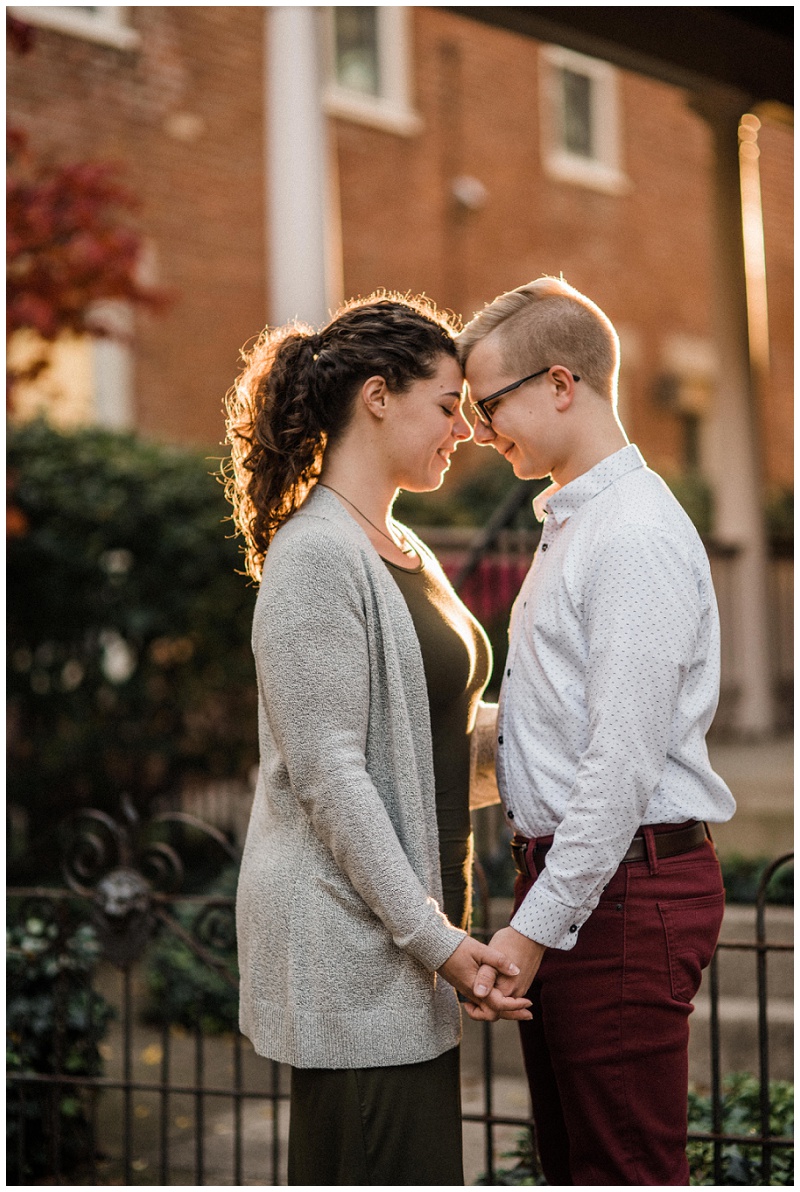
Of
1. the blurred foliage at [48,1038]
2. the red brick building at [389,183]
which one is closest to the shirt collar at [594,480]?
the blurred foliage at [48,1038]

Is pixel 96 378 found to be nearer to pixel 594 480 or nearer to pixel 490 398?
pixel 490 398

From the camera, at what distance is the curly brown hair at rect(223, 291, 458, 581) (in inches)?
95.7

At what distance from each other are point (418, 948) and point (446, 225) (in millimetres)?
10853

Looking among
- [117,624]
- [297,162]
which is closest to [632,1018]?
[297,162]

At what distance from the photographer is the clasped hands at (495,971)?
226 centimetres

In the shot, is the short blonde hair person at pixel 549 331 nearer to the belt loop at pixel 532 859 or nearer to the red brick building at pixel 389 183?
the belt loop at pixel 532 859

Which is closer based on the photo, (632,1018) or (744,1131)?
(632,1018)

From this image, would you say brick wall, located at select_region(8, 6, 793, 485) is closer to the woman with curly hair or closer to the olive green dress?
the woman with curly hair

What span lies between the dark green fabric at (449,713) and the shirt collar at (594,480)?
0.30 metres

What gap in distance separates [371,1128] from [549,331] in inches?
57.2

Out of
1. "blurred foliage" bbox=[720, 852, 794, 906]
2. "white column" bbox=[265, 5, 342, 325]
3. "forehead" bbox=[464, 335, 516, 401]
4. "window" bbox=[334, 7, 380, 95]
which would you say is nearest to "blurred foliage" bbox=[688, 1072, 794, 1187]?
"blurred foliage" bbox=[720, 852, 794, 906]

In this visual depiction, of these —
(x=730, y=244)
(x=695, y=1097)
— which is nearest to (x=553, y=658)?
(x=695, y=1097)

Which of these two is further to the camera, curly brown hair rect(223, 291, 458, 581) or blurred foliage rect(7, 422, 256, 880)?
blurred foliage rect(7, 422, 256, 880)

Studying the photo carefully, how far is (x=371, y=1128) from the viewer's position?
7.45ft
